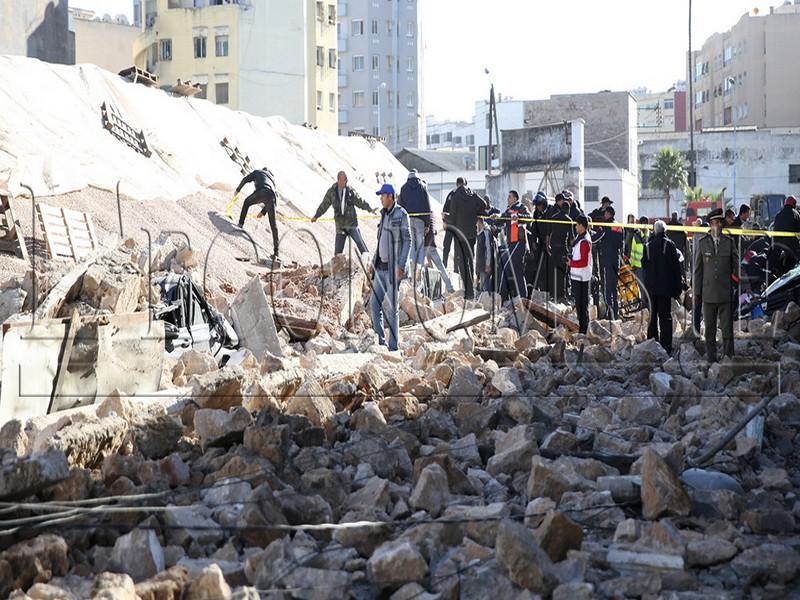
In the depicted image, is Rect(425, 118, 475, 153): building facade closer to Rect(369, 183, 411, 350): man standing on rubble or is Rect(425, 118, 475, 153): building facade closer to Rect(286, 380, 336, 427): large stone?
Rect(369, 183, 411, 350): man standing on rubble

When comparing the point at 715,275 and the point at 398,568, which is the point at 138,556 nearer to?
the point at 398,568

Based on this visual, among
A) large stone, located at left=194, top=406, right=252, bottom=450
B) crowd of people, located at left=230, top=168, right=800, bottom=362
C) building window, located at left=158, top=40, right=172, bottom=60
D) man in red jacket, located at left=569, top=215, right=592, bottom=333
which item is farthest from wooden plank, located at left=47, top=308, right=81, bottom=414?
building window, located at left=158, top=40, right=172, bottom=60

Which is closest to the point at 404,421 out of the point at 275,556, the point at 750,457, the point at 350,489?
the point at 350,489

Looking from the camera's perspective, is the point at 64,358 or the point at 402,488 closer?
the point at 402,488

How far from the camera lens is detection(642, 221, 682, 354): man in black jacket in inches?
497

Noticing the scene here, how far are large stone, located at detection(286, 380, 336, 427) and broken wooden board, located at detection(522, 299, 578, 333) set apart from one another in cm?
684

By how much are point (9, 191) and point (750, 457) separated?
13.1 meters

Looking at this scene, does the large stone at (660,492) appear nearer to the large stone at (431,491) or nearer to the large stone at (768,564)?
the large stone at (768,564)

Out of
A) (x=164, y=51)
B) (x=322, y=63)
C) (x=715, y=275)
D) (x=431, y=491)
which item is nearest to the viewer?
(x=431, y=491)

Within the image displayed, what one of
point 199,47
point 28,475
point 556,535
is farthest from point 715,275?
point 199,47

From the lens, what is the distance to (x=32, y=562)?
5059mm

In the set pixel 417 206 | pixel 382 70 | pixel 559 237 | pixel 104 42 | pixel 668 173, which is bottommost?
pixel 559 237

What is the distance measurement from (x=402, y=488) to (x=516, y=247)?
11684mm

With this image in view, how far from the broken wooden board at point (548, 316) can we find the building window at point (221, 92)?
48.4 m
